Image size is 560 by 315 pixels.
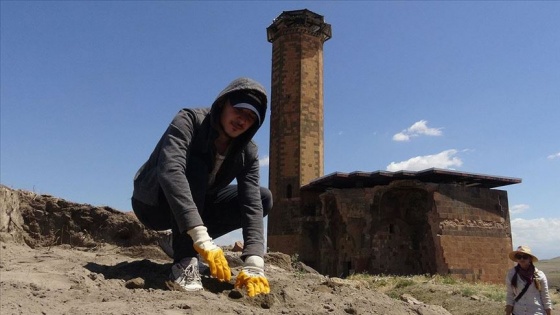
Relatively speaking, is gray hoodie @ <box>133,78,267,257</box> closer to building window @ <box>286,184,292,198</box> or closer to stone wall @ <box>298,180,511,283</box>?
stone wall @ <box>298,180,511,283</box>

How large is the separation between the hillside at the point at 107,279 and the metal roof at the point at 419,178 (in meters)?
12.2

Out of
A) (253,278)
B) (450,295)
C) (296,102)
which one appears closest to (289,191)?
(296,102)

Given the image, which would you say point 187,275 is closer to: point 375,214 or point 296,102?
point 375,214

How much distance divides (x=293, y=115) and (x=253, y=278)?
19.4 metres

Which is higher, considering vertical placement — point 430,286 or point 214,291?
point 214,291

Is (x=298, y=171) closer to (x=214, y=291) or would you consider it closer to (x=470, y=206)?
(x=470, y=206)

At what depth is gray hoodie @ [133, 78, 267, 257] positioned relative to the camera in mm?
2977

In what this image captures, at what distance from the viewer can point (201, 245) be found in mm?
2914

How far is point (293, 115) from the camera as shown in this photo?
876 inches

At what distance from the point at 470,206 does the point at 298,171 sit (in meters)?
7.61

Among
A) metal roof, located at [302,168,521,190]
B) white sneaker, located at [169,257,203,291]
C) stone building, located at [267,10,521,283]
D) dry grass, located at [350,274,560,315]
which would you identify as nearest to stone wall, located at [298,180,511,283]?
stone building, located at [267,10,521,283]

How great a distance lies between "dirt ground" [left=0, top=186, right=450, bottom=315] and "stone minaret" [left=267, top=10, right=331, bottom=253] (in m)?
15.9

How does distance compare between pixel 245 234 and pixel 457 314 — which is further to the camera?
pixel 457 314

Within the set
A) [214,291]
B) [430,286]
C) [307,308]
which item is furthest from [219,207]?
[430,286]
